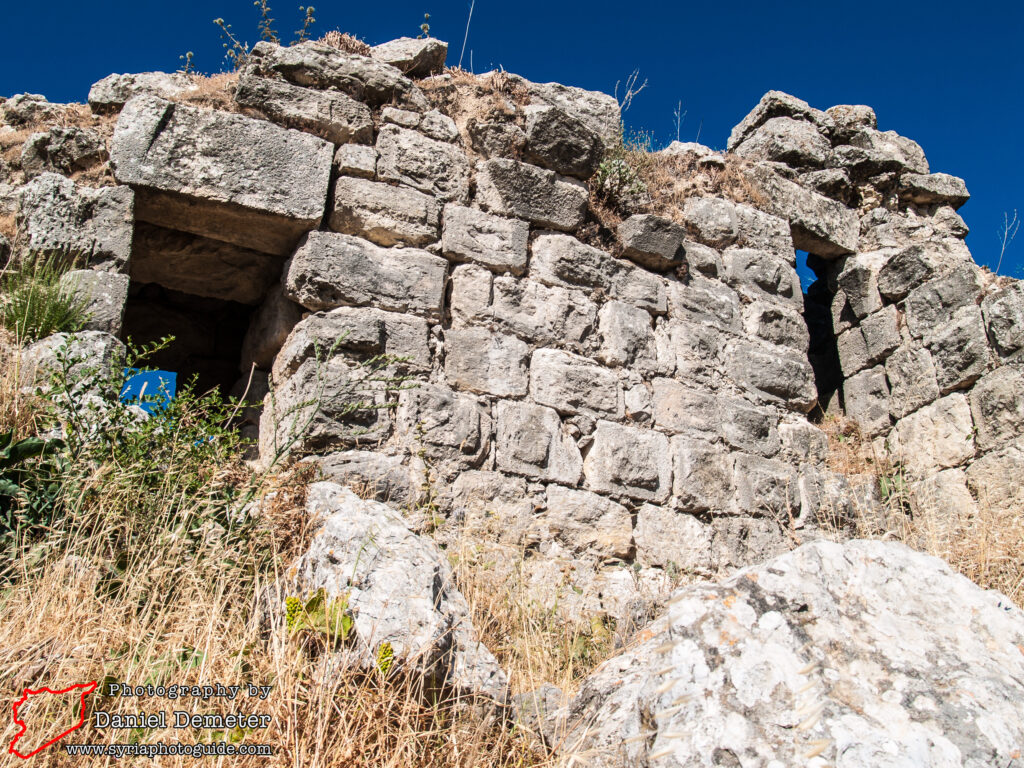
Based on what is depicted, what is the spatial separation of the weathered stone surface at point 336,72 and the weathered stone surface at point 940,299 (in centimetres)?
363

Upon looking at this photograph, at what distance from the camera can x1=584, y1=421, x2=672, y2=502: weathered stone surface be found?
426cm

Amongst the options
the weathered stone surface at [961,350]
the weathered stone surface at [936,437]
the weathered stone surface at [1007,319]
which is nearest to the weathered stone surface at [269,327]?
the weathered stone surface at [936,437]

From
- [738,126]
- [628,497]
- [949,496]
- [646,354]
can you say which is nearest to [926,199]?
[738,126]

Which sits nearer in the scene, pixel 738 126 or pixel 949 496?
pixel 949 496

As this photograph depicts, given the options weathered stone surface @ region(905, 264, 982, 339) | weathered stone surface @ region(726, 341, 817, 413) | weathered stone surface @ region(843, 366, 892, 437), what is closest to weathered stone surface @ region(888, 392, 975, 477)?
weathered stone surface @ region(843, 366, 892, 437)

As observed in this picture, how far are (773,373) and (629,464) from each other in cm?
134

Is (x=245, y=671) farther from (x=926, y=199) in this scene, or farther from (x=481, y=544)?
(x=926, y=199)

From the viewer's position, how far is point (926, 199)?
6.54 m

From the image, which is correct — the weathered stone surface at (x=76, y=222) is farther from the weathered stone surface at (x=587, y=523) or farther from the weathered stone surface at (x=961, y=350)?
the weathered stone surface at (x=961, y=350)

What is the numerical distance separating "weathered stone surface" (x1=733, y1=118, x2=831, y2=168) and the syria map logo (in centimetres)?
582

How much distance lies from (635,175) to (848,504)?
2441mm

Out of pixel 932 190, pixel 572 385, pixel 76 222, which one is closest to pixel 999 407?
pixel 932 190

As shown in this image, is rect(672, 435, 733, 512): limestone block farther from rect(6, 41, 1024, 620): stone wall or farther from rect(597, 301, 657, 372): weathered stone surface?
rect(597, 301, 657, 372): weathered stone surface

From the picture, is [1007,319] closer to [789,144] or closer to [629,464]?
[789,144]
